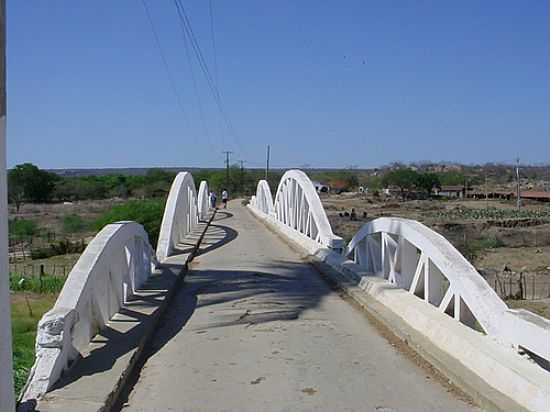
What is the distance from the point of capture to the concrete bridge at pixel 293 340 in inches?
232

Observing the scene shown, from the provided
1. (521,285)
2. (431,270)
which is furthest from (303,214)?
(431,270)

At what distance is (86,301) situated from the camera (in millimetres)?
7160

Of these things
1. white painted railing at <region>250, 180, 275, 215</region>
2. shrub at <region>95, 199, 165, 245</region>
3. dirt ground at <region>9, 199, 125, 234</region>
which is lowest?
dirt ground at <region>9, 199, 125, 234</region>

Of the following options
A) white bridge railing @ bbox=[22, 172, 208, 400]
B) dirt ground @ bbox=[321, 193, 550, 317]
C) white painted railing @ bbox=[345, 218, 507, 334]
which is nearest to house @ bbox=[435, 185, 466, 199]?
dirt ground @ bbox=[321, 193, 550, 317]

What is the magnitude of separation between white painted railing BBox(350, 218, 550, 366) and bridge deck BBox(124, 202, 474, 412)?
734mm

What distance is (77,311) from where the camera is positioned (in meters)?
6.68

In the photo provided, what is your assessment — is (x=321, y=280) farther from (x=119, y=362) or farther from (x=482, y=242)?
(x=482, y=242)

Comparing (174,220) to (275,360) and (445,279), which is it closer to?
(445,279)

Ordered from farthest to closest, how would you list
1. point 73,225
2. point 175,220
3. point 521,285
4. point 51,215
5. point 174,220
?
point 51,215
point 73,225
point 521,285
point 175,220
point 174,220

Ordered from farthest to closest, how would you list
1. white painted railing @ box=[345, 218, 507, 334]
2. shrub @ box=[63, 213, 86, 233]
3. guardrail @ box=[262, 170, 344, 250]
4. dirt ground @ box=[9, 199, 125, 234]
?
dirt ground @ box=[9, 199, 125, 234] < shrub @ box=[63, 213, 86, 233] < guardrail @ box=[262, 170, 344, 250] < white painted railing @ box=[345, 218, 507, 334]

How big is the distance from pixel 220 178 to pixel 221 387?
10640cm

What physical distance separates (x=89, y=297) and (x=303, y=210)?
62.3 ft

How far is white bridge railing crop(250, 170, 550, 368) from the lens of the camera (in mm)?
6246

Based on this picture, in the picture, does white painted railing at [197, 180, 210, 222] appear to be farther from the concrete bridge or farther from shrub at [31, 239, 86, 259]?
the concrete bridge
